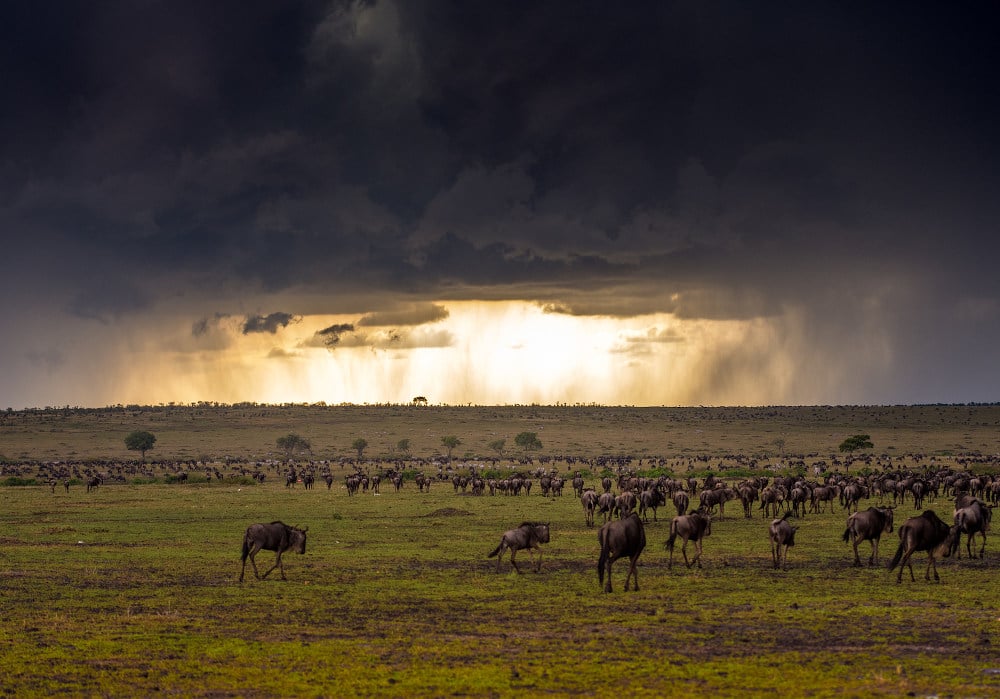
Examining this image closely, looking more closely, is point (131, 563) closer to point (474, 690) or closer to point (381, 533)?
point (381, 533)

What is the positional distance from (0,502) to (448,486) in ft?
102

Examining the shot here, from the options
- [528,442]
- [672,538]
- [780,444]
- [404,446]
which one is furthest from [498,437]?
[672,538]

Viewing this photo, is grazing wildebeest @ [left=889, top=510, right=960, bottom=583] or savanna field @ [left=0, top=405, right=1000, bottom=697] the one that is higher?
grazing wildebeest @ [left=889, top=510, right=960, bottom=583]

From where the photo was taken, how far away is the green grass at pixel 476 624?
14953 millimetres

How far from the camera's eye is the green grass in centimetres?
1495

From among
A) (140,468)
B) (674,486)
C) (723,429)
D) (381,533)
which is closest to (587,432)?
(723,429)

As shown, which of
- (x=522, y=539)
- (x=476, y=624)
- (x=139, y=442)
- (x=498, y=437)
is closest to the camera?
(x=476, y=624)

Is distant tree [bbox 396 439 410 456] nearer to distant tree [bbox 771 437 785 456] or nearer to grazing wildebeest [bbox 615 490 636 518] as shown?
distant tree [bbox 771 437 785 456]

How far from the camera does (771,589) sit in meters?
23.6

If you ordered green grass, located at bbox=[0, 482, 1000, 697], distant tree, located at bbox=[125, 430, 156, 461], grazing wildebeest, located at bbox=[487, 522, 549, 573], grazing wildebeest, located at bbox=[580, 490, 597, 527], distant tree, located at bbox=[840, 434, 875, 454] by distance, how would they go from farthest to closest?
distant tree, located at bbox=[125, 430, 156, 461] < distant tree, located at bbox=[840, 434, 875, 454] < grazing wildebeest, located at bbox=[580, 490, 597, 527] < grazing wildebeest, located at bbox=[487, 522, 549, 573] < green grass, located at bbox=[0, 482, 1000, 697]

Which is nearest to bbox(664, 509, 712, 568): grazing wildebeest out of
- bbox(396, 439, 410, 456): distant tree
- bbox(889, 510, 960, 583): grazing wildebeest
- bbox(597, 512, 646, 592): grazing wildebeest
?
bbox(597, 512, 646, 592): grazing wildebeest

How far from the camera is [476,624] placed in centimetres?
1950

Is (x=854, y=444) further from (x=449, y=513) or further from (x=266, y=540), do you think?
(x=266, y=540)

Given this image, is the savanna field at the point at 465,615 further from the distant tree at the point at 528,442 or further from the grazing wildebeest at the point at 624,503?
the distant tree at the point at 528,442
